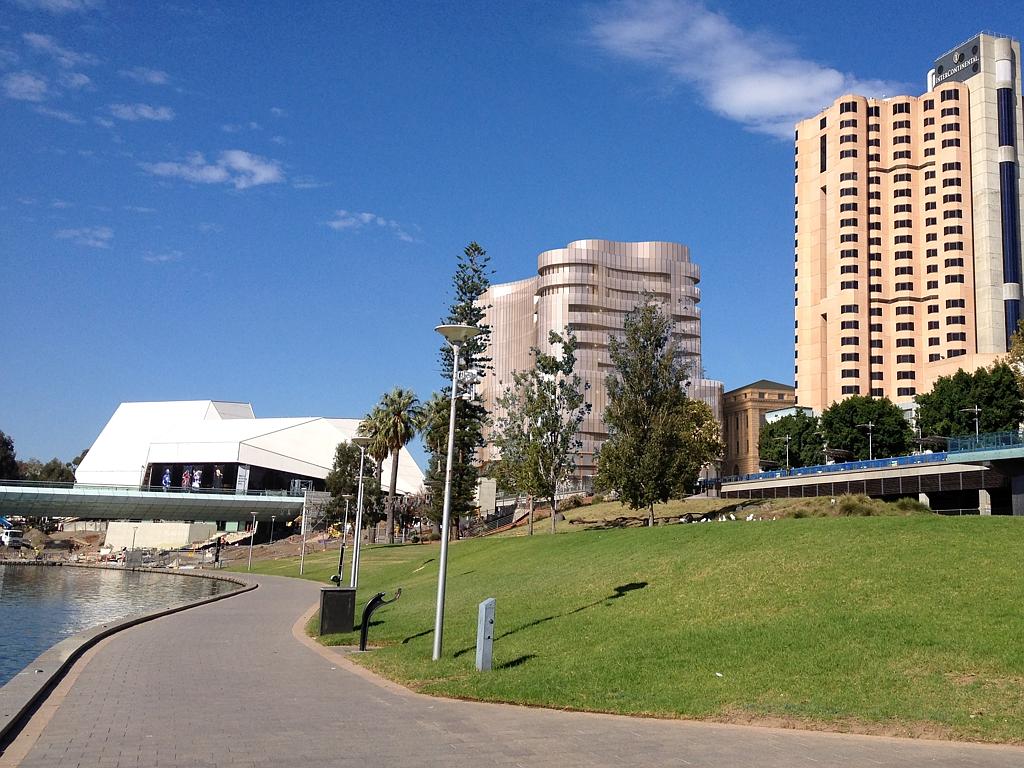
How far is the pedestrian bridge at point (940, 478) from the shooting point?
156ft

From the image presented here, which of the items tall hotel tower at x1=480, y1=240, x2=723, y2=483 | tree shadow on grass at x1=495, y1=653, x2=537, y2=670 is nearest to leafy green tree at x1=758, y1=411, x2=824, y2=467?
tall hotel tower at x1=480, y1=240, x2=723, y2=483

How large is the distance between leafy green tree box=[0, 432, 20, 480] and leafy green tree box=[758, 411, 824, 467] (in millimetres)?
113129

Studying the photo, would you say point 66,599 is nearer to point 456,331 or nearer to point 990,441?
point 456,331

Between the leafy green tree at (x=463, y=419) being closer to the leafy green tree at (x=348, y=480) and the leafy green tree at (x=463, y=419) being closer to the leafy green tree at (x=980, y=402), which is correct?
the leafy green tree at (x=348, y=480)

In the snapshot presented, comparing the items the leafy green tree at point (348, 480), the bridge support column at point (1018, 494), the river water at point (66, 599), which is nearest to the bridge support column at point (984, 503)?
the bridge support column at point (1018, 494)

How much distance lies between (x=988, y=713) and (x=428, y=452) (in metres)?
65.5

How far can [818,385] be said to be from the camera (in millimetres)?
139500

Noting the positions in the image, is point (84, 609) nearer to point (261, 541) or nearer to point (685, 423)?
point (685, 423)

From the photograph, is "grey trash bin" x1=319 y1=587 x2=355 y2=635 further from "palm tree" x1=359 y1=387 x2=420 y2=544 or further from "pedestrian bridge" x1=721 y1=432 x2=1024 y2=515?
"palm tree" x1=359 y1=387 x2=420 y2=544

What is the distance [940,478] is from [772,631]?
52661mm

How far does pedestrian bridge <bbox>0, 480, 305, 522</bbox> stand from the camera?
111 meters

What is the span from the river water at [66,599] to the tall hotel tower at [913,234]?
10476 centimetres

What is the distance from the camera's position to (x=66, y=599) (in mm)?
42281

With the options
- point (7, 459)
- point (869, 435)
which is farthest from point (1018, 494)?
point (7, 459)
